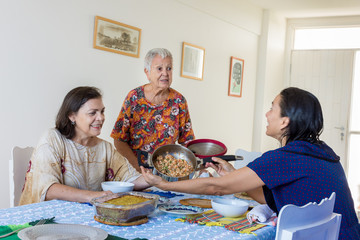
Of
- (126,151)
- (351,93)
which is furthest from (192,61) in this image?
(351,93)

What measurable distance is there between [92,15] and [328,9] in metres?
3.98

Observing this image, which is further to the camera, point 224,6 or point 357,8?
point 357,8

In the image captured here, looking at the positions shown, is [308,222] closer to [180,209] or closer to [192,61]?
[180,209]

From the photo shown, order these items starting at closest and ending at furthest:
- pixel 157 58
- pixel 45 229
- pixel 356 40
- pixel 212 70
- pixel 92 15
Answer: pixel 45 229
pixel 157 58
pixel 92 15
pixel 212 70
pixel 356 40

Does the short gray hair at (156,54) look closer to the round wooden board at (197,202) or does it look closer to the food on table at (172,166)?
the food on table at (172,166)

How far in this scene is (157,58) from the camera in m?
2.67

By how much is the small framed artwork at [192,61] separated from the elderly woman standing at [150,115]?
2.05 metres

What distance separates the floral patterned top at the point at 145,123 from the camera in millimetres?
2686

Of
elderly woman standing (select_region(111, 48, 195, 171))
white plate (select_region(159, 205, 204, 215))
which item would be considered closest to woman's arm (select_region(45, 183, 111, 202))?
white plate (select_region(159, 205, 204, 215))

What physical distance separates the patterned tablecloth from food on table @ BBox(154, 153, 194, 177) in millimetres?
390

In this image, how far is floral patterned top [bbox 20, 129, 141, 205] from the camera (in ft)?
6.19

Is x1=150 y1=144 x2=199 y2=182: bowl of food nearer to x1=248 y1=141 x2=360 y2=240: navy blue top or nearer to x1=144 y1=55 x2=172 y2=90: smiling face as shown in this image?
x1=248 y1=141 x2=360 y2=240: navy blue top

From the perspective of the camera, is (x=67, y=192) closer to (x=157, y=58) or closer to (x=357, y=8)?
(x=157, y=58)

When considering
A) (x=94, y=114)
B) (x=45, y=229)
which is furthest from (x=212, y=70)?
(x=45, y=229)
